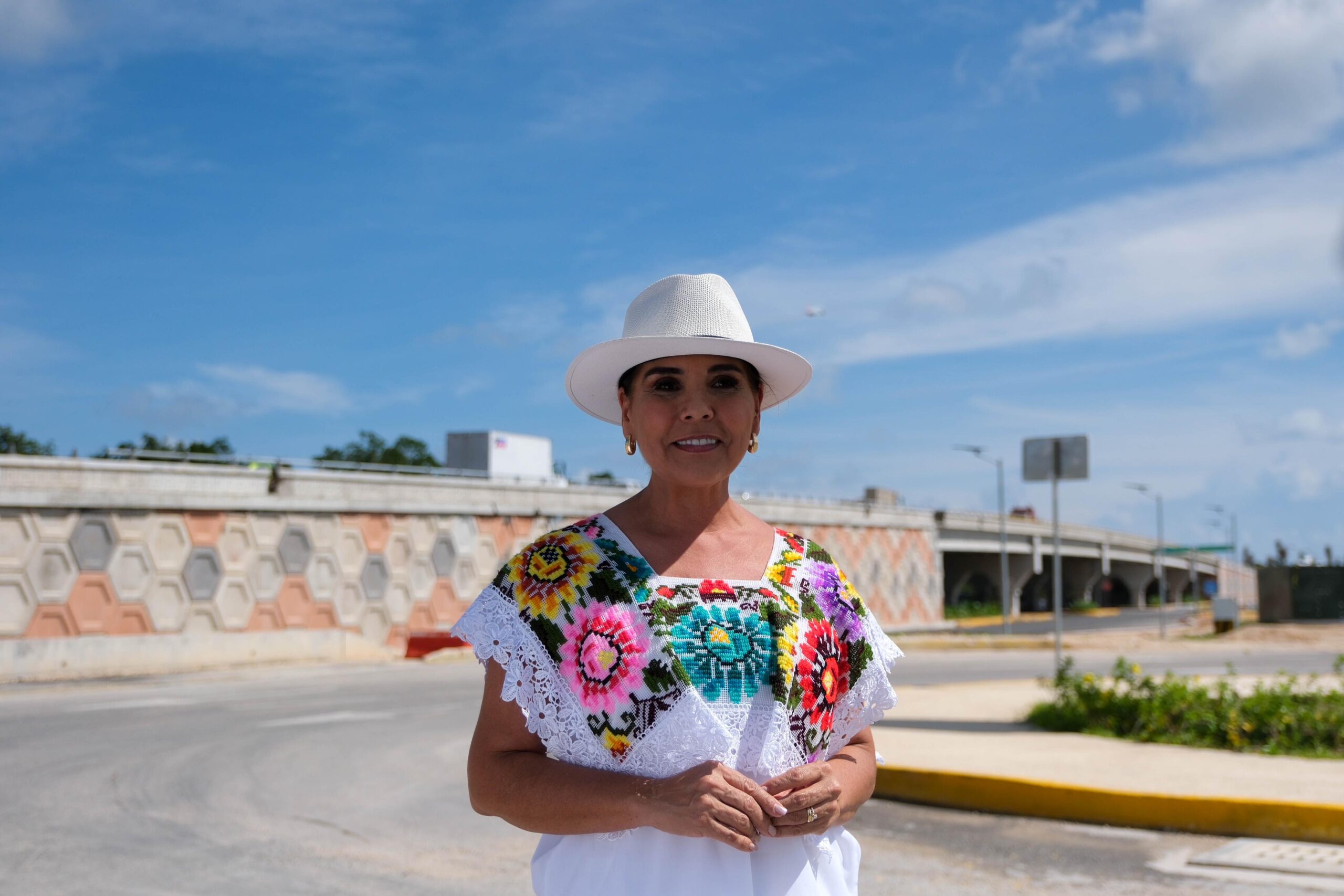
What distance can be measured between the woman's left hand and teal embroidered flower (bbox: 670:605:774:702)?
172mm

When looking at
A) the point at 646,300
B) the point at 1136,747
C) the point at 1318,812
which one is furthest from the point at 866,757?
the point at 1136,747

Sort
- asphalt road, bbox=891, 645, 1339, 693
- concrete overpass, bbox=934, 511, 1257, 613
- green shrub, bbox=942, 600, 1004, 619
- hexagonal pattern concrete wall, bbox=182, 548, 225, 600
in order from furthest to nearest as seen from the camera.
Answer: green shrub, bbox=942, 600, 1004, 619 → concrete overpass, bbox=934, 511, 1257, 613 → hexagonal pattern concrete wall, bbox=182, 548, 225, 600 → asphalt road, bbox=891, 645, 1339, 693

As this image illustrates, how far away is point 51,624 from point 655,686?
25.5 metres

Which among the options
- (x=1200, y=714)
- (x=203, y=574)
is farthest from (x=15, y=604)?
(x=1200, y=714)

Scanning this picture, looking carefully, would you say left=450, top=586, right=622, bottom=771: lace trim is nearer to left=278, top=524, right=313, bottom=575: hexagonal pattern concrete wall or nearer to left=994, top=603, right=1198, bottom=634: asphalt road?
left=278, top=524, right=313, bottom=575: hexagonal pattern concrete wall

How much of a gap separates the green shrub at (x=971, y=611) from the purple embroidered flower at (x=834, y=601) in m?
71.5

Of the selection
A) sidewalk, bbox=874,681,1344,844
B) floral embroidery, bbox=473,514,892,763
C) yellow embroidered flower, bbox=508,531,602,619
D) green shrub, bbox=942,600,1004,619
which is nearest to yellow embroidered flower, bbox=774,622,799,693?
floral embroidery, bbox=473,514,892,763

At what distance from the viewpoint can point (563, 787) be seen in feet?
7.75

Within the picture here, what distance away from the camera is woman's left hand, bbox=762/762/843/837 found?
2332 millimetres

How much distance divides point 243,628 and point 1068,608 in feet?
229

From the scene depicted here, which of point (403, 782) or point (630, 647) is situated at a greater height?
point (630, 647)

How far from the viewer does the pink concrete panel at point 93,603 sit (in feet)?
82.1

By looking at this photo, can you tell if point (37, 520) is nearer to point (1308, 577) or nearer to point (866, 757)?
point (866, 757)

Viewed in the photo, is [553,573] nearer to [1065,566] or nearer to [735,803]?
[735,803]
